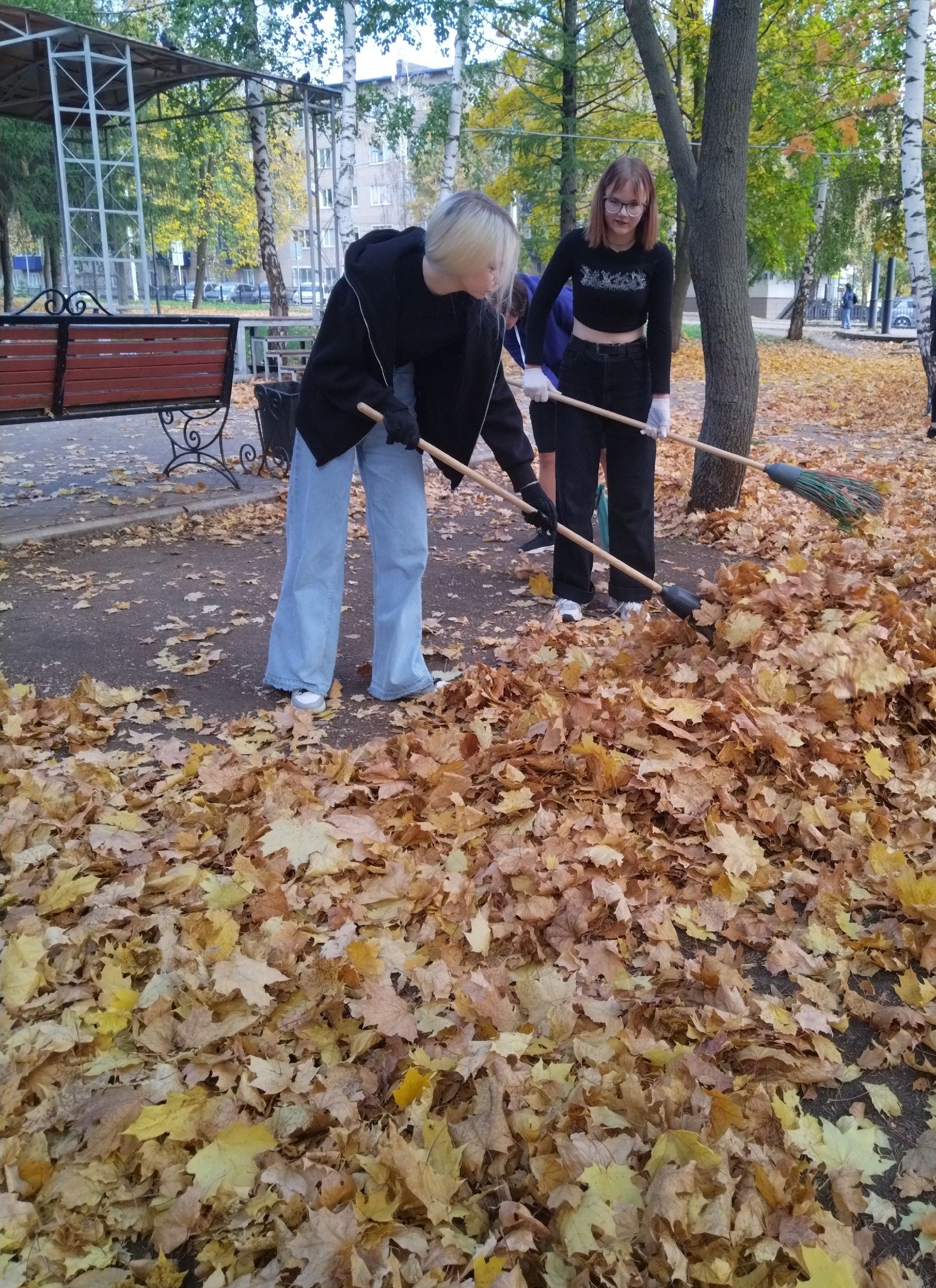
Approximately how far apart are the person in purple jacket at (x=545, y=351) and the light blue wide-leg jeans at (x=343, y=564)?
4.72ft

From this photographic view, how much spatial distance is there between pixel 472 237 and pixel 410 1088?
238 cm

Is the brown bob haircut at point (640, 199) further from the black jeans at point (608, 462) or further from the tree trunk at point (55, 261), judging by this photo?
the tree trunk at point (55, 261)

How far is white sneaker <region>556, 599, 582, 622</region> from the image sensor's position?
15.5 feet

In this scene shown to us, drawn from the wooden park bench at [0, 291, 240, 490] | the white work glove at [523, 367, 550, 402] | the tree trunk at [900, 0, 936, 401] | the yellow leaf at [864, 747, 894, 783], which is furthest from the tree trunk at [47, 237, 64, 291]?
the yellow leaf at [864, 747, 894, 783]

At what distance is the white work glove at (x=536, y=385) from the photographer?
182 inches

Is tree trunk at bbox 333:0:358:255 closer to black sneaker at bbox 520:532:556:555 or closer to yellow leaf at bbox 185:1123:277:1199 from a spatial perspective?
black sneaker at bbox 520:532:556:555

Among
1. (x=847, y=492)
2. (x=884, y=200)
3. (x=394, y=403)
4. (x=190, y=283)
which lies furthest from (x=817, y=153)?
(x=190, y=283)

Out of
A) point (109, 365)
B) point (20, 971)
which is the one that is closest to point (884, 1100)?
point (20, 971)

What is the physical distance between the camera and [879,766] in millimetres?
3057

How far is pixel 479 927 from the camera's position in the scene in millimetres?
2434

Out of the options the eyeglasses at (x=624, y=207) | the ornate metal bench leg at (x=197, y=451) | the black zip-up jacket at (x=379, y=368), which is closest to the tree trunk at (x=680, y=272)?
the ornate metal bench leg at (x=197, y=451)

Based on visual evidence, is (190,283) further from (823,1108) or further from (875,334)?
(823,1108)

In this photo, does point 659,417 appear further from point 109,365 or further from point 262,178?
point 262,178

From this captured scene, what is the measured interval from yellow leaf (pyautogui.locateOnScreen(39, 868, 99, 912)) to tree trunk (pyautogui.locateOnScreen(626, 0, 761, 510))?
16.3ft
